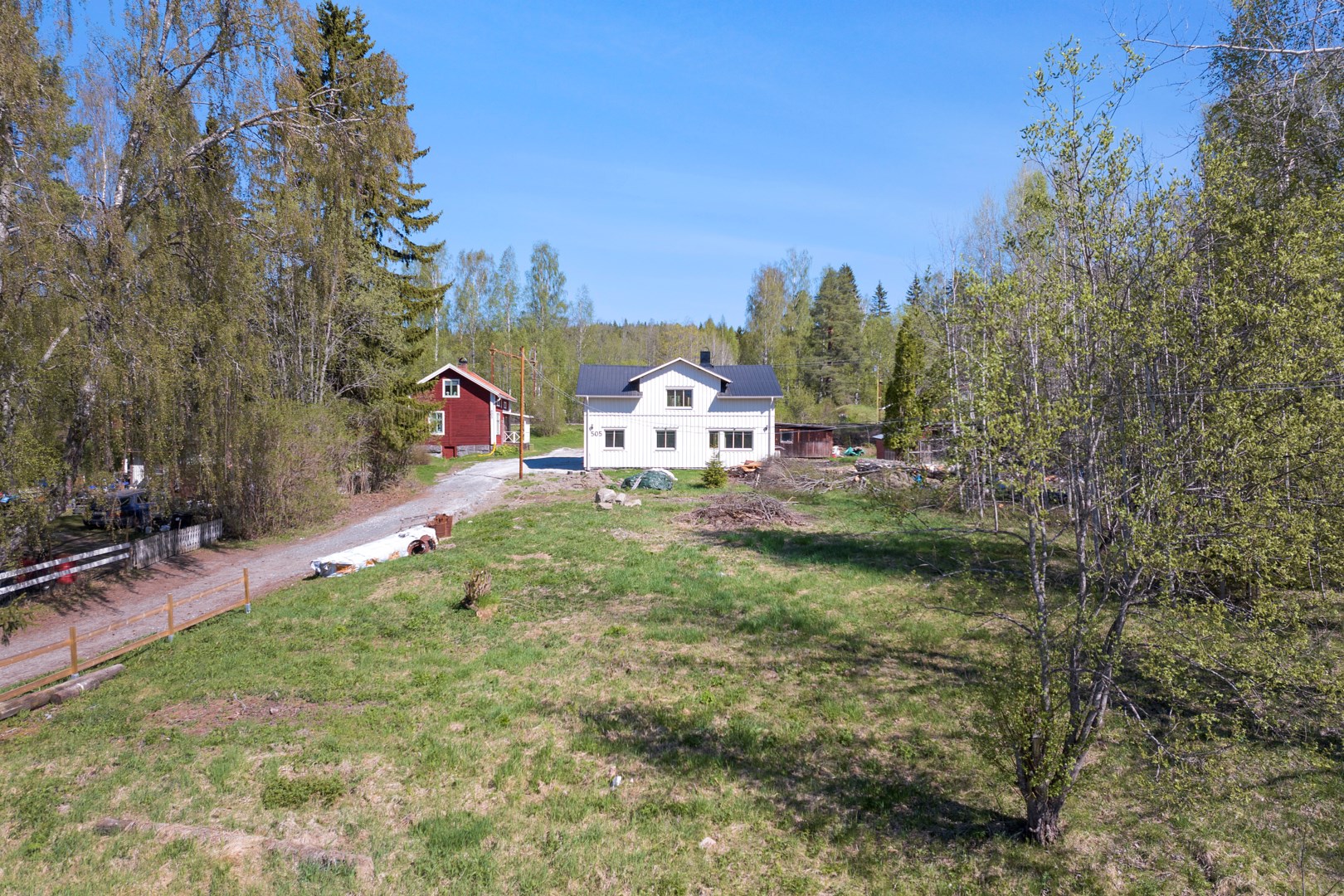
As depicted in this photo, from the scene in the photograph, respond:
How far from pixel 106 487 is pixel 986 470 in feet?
52.2

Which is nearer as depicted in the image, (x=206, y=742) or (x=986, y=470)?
(x=986, y=470)

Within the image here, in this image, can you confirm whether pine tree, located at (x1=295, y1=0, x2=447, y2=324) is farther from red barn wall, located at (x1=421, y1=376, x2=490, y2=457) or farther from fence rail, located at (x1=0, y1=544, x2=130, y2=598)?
red barn wall, located at (x1=421, y1=376, x2=490, y2=457)

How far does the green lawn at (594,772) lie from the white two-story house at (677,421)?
2554cm

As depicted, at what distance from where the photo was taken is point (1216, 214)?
255 inches

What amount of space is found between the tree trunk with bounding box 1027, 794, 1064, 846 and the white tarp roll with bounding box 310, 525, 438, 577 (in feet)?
49.6

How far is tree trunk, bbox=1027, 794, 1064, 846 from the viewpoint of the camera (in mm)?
6570

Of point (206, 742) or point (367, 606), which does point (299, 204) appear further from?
point (206, 742)

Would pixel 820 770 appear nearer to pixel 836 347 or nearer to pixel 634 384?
pixel 634 384

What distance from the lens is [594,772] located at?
26.2 ft

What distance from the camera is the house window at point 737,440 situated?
129 feet

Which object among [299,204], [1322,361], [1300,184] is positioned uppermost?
[299,204]

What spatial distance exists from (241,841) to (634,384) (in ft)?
111

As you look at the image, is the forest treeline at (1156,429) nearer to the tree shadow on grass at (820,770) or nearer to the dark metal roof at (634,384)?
the tree shadow on grass at (820,770)

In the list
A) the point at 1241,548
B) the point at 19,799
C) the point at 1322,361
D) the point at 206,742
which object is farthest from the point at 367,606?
the point at 1322,361
